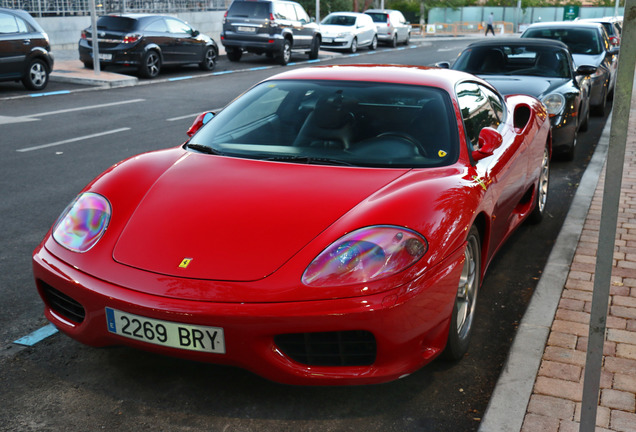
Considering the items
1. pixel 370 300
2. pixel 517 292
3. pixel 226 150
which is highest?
pixel 226 150

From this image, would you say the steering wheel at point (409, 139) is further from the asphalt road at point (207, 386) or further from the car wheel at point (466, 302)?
the asphalt road at point (207, 386)

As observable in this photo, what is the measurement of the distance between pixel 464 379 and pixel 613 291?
1.53m

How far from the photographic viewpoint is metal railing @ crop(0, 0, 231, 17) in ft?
85.8

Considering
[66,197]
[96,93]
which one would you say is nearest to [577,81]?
[66,197]

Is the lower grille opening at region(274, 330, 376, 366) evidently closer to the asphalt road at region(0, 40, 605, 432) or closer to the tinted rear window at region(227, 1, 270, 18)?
the asphalt road at region(0, 40, 605, 432)

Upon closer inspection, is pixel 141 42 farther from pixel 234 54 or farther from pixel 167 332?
pixel 167 332

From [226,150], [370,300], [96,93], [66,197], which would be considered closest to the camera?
[370,300]

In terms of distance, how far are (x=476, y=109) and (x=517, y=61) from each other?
548cm

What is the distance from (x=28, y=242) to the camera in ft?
17.7

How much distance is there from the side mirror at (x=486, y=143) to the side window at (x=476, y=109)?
0.07 m

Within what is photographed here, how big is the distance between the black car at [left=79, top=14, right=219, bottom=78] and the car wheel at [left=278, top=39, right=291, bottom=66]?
14.6 feet

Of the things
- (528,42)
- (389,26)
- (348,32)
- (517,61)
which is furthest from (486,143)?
(389,26)

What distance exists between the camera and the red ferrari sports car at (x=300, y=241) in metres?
2.88

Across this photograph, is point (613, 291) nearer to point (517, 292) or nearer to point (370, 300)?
point (517, 292)
